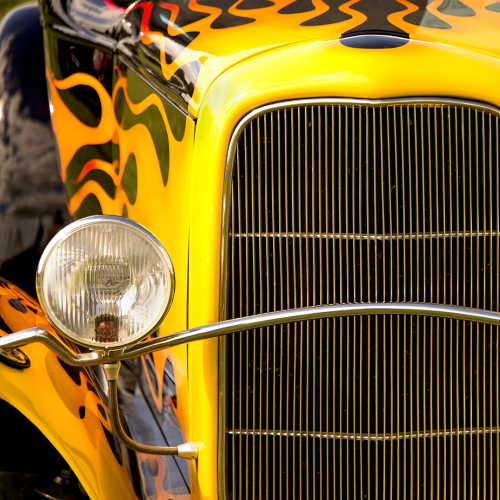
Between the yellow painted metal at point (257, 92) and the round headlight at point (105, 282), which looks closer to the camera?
the round headlight at point (105, 282)

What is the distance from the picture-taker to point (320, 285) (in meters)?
1.70

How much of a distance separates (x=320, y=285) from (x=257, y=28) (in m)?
0.83

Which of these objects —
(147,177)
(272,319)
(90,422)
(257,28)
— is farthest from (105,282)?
(257,28)

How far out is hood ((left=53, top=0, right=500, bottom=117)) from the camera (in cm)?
176

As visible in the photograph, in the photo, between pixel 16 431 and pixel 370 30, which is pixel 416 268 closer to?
pixel 370 30

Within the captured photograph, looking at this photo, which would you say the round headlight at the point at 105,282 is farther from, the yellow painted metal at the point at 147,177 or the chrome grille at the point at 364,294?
the yellow painted metal at the point at 147,177

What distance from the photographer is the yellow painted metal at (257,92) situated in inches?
64.5

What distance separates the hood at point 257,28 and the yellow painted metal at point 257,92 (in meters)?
0.06

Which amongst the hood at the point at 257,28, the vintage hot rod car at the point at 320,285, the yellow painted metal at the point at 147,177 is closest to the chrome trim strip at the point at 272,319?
the vintage hot rod car at the point at 320,285

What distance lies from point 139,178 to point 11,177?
0.66 m

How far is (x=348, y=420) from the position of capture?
175 cm

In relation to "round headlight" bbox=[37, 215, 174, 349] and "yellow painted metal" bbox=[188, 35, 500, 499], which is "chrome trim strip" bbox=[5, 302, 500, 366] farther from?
"yellow painted metal" bbox=[188, 35, 500, 499]

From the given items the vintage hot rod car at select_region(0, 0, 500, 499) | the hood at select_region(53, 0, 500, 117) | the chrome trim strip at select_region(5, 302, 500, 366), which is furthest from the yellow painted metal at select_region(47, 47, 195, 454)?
the chrome trim strip at select_region(5, 302, 500, 366)

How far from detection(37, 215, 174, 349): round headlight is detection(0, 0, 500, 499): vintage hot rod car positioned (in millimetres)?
79
